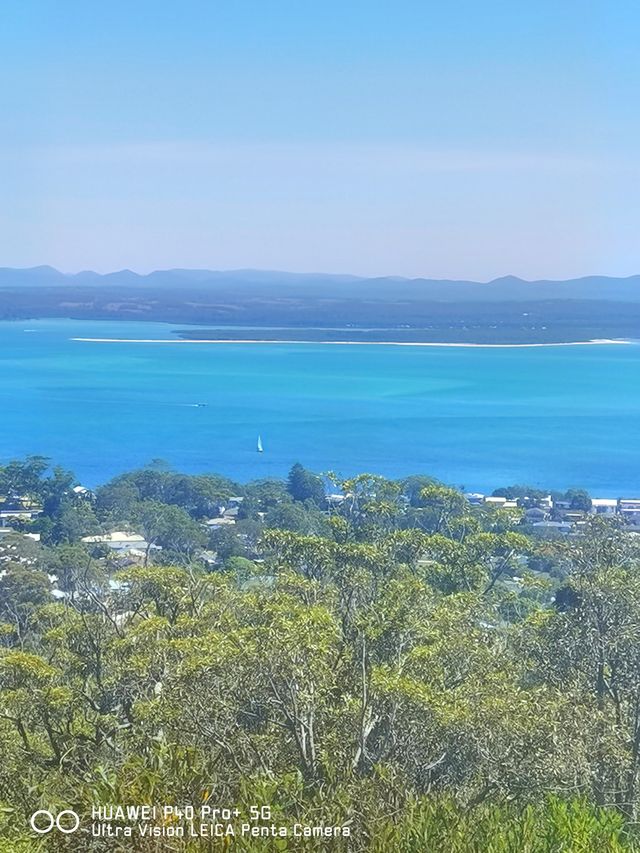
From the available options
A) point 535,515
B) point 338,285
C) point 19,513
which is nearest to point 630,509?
point 535,515

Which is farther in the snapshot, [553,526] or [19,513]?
[19,513]

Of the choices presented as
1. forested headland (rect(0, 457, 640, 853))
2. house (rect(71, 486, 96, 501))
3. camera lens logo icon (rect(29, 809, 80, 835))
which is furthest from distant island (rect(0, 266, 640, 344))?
camera lens logo icon (rect(29, 809, 80, 835))

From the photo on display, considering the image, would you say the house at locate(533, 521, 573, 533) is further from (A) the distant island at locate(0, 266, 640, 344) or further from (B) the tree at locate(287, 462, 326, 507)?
(A) the distant island at locate(0, 266, 640, 344)

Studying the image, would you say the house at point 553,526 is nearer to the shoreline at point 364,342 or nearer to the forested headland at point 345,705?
the forested headland at point 345,705

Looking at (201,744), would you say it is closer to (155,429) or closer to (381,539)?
(381,539)

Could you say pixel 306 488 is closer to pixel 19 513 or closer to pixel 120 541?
pixel 120 541

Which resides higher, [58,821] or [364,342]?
[58,821]

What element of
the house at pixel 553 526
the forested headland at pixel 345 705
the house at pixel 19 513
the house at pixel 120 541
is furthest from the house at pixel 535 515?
the forested headland at pixel 345 705

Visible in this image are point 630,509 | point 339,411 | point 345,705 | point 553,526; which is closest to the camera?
point 345,705
